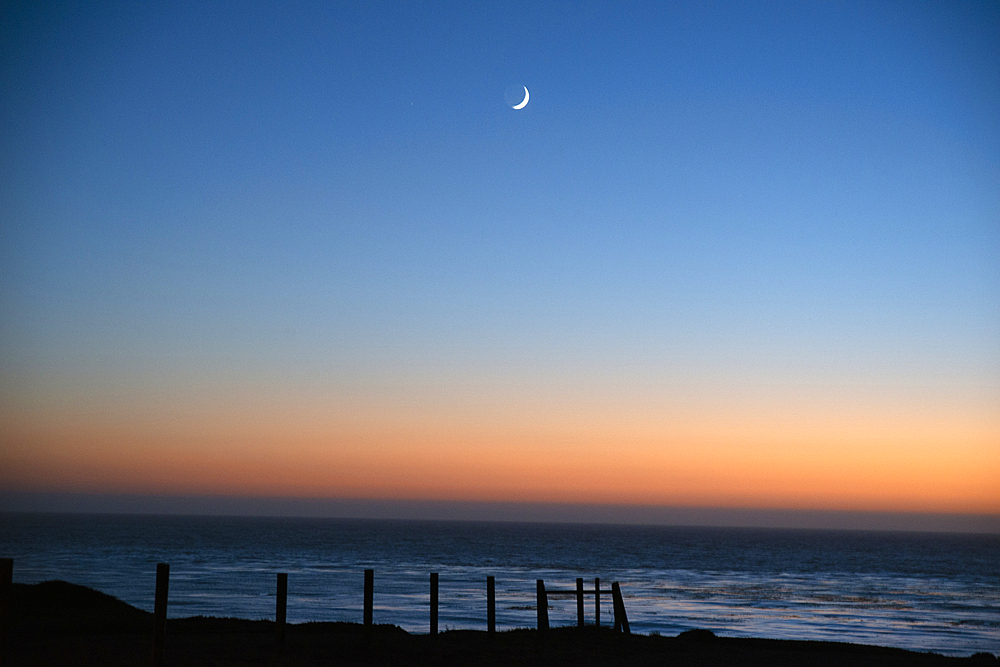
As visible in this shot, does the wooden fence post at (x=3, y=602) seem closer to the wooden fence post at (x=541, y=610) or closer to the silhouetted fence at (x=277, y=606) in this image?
the silhouetted fence at (x=277, y=606)

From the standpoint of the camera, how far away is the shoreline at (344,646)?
1627 cm

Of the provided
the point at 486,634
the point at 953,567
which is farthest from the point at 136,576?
the point at 953,567

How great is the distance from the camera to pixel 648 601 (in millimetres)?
49344

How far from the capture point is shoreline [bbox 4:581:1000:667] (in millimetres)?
16266

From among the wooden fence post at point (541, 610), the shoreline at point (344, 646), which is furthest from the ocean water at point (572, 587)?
the wooden fence post at point (541, 610)

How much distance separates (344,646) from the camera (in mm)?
18453

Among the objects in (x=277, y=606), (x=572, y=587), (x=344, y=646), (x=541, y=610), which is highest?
(x=277, y=606)

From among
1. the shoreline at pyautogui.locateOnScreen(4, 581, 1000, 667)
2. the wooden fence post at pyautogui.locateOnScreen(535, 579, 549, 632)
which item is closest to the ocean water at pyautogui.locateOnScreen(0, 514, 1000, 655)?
the shoreline at pyautogui.locateOnScreen(4, 581, 1000, 667)

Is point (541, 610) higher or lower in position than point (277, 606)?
lower

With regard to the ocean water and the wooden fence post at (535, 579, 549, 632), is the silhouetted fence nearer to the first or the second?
the wooden fence post at (535, 579, 549, 632)

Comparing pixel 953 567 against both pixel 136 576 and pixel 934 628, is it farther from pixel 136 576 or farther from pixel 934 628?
pixel 136 576

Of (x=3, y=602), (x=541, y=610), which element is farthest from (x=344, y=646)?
(x=3, y=602)

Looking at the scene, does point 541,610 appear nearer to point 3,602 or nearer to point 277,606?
point 277,606

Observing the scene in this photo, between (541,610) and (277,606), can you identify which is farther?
(541,610)
